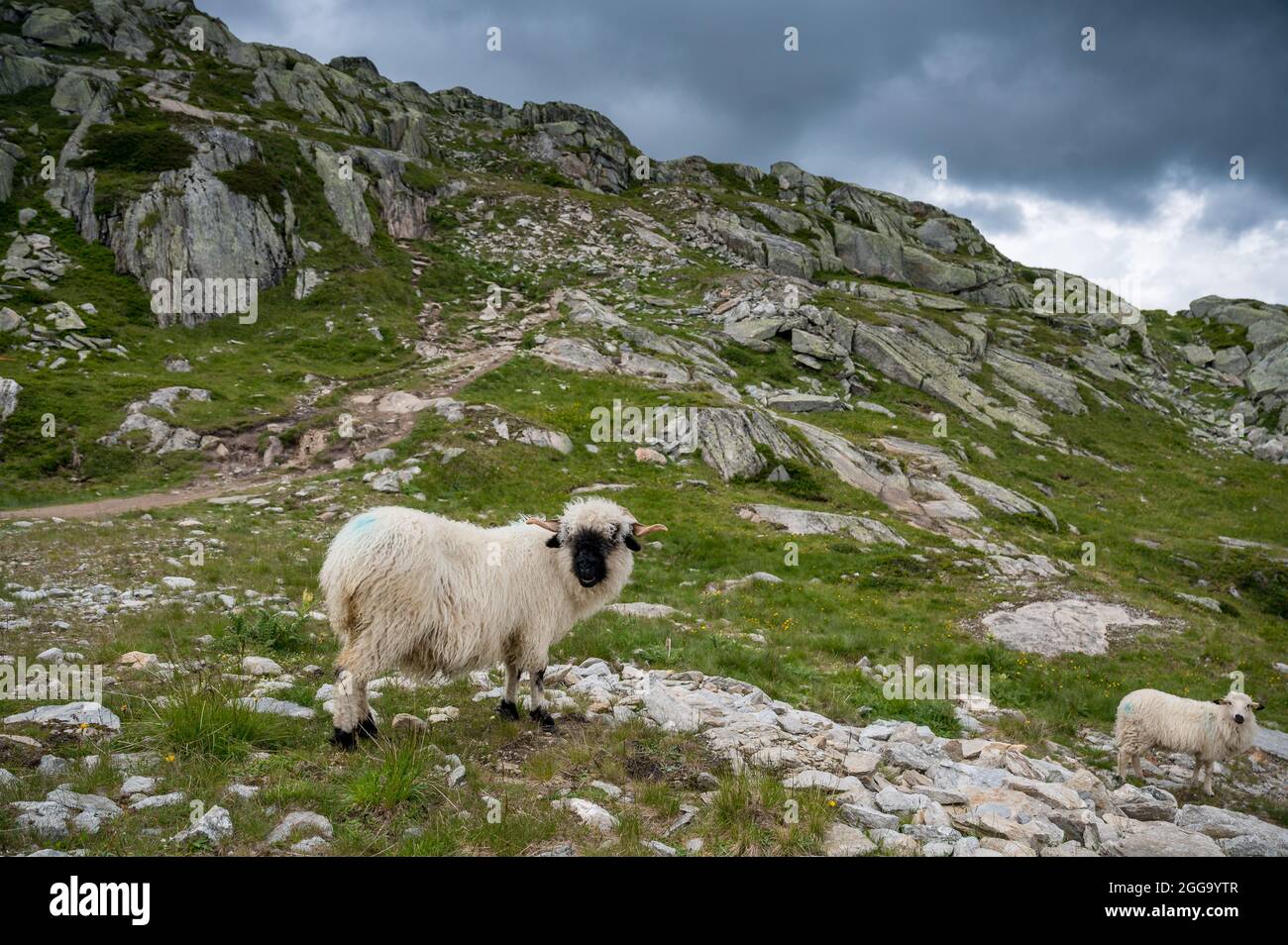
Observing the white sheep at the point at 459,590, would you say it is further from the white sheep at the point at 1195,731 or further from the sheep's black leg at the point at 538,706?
the white sheep at the point at 1195,731

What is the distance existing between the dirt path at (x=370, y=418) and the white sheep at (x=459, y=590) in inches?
693

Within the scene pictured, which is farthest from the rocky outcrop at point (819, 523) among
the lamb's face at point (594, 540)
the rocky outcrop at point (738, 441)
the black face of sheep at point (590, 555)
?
the black face of sheep at point (590, 555)

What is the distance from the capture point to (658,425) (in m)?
33.4

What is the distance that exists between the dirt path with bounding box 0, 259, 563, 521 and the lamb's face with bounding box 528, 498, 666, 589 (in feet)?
59.5

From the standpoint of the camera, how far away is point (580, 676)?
11.1m

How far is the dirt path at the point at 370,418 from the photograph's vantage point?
68.6 feet

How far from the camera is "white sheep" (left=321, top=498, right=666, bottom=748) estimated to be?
24.3 feet

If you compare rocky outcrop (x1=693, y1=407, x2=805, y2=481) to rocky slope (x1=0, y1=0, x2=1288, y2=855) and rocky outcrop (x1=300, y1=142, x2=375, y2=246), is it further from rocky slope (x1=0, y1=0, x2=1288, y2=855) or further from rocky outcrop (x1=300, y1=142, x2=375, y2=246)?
rocky outcrop (x1=300, y1=142, x2=375, y2=246)

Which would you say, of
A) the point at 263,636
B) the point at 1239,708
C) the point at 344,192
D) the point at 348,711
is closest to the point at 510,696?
the point at 348,711

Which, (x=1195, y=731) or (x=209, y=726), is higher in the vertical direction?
(x=209, y=726)

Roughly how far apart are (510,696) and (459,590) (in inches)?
71.2

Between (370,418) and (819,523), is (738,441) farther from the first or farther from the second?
(370,418)

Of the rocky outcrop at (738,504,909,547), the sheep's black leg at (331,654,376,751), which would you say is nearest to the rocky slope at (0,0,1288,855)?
the rocky outcrop at (738,504,909,547)
